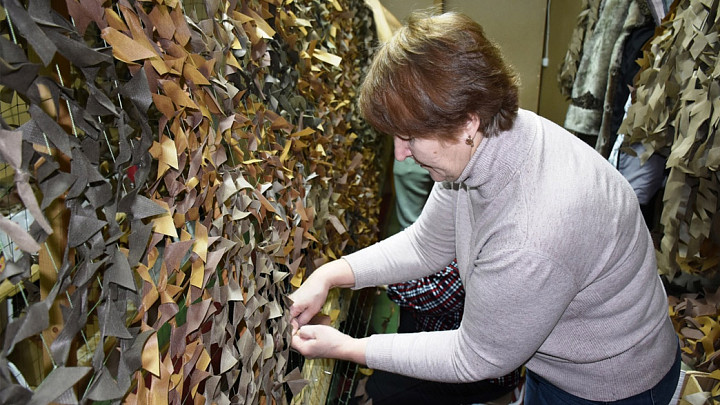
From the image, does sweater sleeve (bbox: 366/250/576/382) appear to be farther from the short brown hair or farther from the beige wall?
the beige wall

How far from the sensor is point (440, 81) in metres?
1.06

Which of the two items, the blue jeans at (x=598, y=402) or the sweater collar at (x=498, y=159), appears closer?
the sweater collar at (x=498, y=159)

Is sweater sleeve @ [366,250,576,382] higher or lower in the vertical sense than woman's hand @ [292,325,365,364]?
higher

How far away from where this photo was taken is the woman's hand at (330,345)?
1.35 metres

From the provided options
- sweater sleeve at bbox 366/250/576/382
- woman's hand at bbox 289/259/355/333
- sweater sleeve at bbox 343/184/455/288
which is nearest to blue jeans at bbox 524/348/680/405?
sweater sleeve at bbox 366/250/576/382

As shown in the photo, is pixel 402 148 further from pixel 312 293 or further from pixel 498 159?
pixel 312 293

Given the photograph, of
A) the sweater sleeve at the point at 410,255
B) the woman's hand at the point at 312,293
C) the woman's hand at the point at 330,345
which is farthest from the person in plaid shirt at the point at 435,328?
the woman's hand at the point at 330,345

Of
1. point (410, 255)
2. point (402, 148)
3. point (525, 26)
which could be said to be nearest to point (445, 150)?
point (402, 148)

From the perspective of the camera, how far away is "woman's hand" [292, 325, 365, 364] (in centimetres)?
135

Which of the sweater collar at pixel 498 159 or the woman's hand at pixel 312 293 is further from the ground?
the sweater collar at pixel 498 159

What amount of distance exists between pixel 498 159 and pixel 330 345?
1.95 feet

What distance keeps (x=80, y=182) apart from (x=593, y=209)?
92 cm

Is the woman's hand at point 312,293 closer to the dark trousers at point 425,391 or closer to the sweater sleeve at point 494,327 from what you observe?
the sweater sleeve at point 494,327

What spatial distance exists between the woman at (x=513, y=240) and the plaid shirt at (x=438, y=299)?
0.57 m
